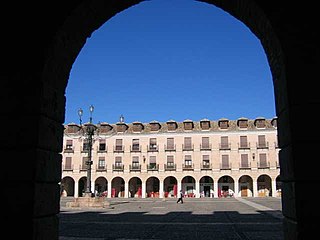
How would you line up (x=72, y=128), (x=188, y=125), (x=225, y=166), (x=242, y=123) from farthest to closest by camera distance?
(x=72, y=128)
(x=188, y=125)
(x=242, y=123)
(x=225, y=166)

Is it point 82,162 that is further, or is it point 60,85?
point 82,162

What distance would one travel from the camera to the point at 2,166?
393cm

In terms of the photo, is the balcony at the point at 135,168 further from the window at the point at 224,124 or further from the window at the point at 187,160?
the window at the point at 224,124


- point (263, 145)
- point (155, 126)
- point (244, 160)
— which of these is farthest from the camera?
point (155, 126)

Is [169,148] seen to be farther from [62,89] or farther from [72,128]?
[62,89]

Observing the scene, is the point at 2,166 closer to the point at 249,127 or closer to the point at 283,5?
the point at 283,5

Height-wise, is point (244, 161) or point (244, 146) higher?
point (244, 146)

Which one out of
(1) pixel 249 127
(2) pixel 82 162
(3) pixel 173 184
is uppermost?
(1) pixel 249 127

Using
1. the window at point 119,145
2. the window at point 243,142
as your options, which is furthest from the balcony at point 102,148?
the window at point 243,142

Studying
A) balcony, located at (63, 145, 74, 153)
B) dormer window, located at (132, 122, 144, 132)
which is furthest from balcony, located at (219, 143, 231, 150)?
balcony, located at (63, 145, 74, 153)

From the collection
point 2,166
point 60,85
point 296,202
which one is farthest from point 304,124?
point 2,166

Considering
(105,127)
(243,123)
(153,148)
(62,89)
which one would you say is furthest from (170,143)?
(62,89)

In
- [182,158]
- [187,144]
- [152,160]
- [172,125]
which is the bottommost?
[152,160]

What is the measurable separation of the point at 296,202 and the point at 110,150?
161 ft
